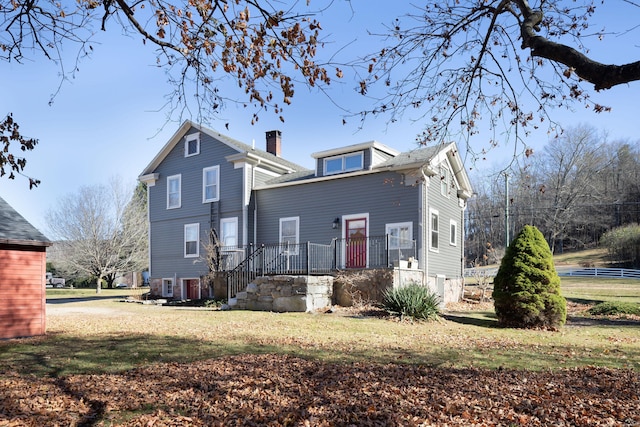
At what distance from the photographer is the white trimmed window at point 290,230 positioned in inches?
775

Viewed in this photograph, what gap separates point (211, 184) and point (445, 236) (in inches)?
434

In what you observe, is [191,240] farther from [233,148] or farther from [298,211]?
[298,211]

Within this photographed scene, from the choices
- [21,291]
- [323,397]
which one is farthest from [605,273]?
[21,291]

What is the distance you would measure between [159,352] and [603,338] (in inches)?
354

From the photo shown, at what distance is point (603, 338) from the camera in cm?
989

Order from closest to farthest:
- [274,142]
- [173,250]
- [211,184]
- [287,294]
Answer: [287,294]
[211,184]
[173,250]
[274,142]

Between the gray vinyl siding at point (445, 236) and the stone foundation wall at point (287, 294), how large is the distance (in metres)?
4.91

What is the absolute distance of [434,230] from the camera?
18344mm

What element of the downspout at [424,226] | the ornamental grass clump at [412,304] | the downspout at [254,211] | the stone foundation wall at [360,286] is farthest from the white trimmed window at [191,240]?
the ornamental grass clump at [412,304]

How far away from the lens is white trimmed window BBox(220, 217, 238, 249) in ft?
68.3

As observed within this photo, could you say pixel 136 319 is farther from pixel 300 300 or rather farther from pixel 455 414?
pixel 455 414

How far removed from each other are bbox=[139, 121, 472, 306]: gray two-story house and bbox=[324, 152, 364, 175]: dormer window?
0.04 m

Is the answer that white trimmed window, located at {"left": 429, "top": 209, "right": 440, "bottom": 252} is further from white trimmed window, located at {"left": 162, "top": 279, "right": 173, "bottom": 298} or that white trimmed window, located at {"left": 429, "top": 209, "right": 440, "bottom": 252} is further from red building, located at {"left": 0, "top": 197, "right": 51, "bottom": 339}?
white trimmed window, located at {"left": 162, "top": 279, "right": 173, "bottom": 298}

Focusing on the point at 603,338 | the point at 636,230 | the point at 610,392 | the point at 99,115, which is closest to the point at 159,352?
the point at 99,115
